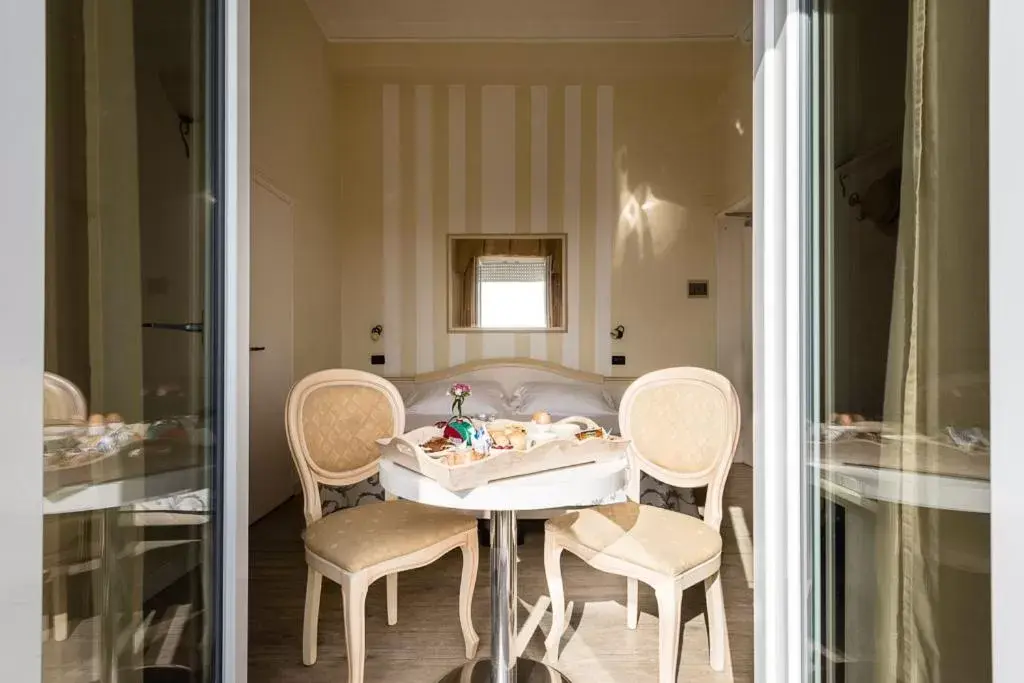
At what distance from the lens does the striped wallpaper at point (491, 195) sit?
4.89 m

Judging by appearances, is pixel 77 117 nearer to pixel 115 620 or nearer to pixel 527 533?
pixel 115 620

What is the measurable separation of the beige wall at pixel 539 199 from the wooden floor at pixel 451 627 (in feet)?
6.96

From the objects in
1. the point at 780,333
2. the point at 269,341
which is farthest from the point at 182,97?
the point at 269,341

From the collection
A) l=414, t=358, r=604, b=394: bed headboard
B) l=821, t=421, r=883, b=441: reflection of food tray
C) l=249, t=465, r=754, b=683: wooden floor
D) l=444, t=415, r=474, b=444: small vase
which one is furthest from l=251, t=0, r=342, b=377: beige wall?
l=821, t=421, r=883, b=441: reflection of food tray

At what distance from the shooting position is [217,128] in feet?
4.79

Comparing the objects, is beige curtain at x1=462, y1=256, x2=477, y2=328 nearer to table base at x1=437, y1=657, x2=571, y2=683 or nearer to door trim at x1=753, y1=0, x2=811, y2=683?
table base at x1=437, y1=657, x2=571, y2=683

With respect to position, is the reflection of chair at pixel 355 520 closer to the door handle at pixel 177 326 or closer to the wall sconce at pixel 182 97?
the door handle at pixel 177 326

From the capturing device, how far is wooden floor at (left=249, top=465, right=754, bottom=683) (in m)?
1.99

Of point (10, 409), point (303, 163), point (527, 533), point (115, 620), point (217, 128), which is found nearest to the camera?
point (10, 409)

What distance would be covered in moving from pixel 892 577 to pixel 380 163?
465cm

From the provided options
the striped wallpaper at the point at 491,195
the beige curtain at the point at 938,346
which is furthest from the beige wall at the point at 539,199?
the beige curtain at the point at 938,346

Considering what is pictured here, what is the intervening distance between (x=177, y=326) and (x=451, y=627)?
159cm

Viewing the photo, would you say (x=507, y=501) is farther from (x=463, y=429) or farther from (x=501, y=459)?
(x=463, y=429)

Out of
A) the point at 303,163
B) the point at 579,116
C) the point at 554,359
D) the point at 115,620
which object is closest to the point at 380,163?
the point at 303,163
